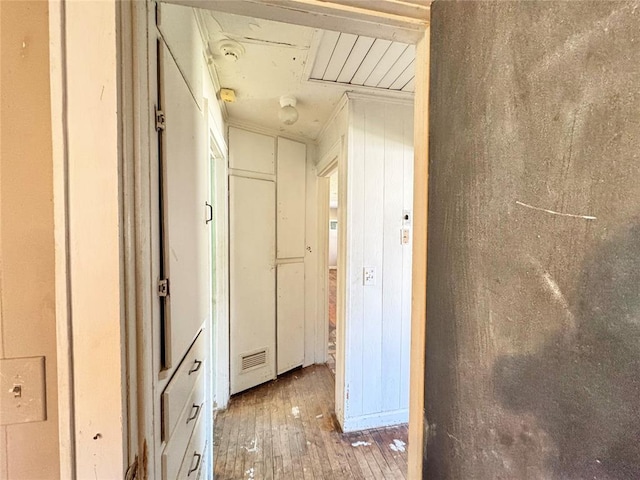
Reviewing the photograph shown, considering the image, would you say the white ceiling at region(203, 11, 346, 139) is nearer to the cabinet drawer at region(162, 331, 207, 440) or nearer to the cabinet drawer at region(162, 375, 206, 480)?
the cabinet drawer at region(162, 331, 207, 440)

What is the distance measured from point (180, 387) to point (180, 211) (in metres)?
0.60

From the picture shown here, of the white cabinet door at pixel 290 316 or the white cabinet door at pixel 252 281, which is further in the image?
the white cabinet door at pixel 290 316

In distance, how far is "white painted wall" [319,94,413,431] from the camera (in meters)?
2.10

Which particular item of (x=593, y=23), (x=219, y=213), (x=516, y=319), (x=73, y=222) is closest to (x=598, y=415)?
(x=516, y=319)

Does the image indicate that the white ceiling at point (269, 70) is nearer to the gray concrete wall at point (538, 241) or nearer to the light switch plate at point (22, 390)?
the gray concrete wall at point (538, 241)

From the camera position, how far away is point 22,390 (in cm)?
55

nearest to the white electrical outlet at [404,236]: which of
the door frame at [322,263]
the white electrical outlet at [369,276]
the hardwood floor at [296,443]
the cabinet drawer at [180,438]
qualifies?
the white electrical outlet at [369,276]

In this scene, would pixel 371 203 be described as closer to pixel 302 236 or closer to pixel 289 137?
pixel 302 236

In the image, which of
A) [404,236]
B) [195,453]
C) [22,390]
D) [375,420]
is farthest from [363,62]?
[375,420]

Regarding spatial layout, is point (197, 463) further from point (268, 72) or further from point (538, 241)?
point (268, 72)

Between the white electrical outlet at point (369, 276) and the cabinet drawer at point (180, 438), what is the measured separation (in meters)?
1.28

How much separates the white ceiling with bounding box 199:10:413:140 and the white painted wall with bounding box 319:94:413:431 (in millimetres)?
292

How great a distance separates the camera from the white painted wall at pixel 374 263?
210cm

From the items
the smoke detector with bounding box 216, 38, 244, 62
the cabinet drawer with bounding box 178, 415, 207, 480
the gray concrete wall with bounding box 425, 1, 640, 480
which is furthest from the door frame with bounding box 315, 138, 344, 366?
the gray concrete wall with bounding box 425, 1, 640, 480
